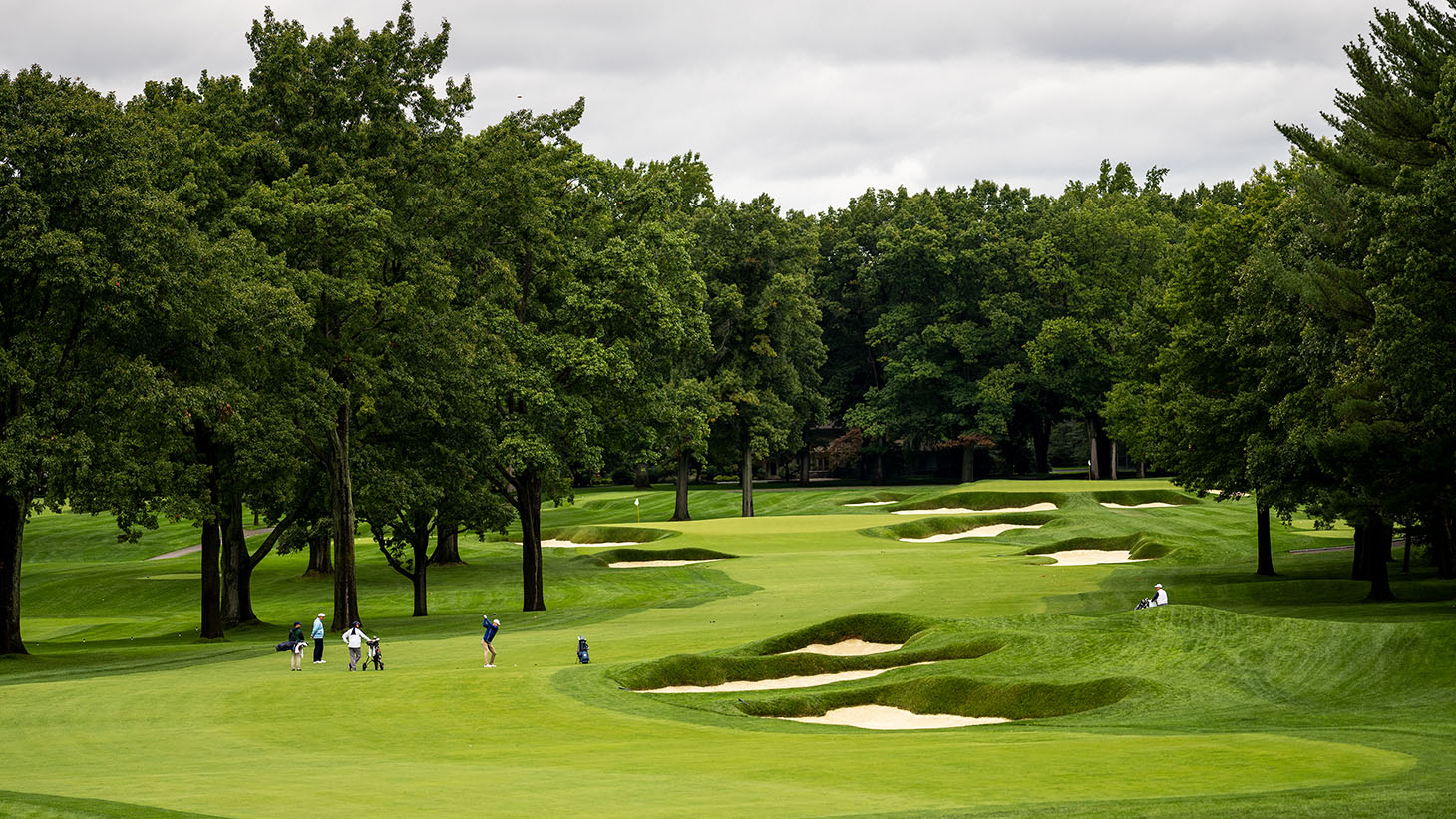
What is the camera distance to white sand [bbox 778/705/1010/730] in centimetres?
2631

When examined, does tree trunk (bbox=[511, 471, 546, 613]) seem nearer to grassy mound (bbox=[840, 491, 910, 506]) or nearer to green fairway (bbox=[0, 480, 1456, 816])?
green fairway (bbox=[0, 480, 1456, 816])

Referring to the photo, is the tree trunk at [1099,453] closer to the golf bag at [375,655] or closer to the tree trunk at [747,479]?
the tree trunk at [747,479]

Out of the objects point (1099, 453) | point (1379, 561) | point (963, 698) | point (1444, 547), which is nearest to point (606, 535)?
point (1444, 547)

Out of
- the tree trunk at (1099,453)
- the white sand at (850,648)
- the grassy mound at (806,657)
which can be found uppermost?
the tree trunk at (1099,453)

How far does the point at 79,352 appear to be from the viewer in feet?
116

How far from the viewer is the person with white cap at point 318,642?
109 feet

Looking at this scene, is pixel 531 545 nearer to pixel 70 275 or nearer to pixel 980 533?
pixel 70 275

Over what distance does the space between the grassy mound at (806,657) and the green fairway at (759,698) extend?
3.2 inches

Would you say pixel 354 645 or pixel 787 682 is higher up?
pixel 354 645

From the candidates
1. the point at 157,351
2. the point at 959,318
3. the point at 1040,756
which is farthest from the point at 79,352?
the point at 959,318

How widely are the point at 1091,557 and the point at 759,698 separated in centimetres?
3814

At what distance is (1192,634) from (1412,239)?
10.3m

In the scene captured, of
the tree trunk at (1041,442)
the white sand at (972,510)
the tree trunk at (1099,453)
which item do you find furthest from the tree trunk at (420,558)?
the tree trunk at (1041,442)

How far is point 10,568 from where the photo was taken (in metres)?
36.4
